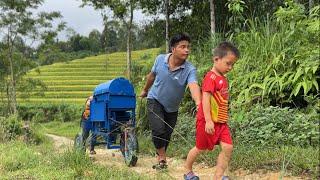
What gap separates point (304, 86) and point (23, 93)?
2428 cm

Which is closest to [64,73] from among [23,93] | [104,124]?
[23,93]

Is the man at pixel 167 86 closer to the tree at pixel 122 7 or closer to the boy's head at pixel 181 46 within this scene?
the boy's head at pixel 181 46

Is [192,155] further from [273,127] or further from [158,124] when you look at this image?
[273,127]

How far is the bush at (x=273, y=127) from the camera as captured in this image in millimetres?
5562

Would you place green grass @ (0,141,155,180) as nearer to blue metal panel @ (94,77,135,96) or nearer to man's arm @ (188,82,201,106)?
man's arm @ (188,82,201,106)

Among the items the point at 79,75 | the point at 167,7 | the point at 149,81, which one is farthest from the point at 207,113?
the point at 79,75

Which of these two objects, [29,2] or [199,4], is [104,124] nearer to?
[199,4]

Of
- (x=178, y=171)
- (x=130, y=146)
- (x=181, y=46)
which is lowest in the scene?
(x=178, y=171)

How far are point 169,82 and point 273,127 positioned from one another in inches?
57.3

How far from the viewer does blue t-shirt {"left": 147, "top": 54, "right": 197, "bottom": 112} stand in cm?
586

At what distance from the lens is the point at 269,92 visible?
23.7 ft

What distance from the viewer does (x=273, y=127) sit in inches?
241

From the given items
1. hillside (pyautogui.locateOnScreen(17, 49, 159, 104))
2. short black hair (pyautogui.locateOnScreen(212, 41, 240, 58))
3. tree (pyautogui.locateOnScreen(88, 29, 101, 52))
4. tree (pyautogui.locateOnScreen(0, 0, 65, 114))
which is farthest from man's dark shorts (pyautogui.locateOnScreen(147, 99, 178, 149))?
tree (pyautogui.locateOnScreen(88, 29, 101, 52))

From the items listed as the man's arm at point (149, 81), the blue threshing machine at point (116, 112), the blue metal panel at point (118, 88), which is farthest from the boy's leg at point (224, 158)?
the blue metal panel at point (118, 88)
